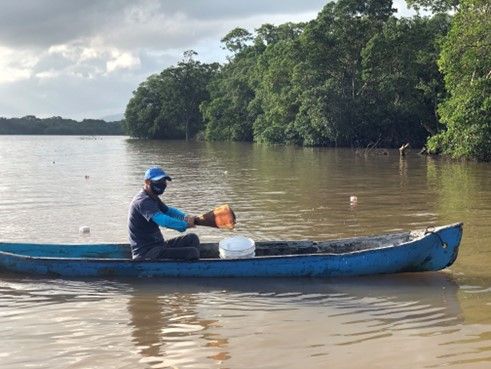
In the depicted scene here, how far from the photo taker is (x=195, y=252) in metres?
8.73

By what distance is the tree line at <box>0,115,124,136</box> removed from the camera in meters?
152

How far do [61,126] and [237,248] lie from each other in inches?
5987

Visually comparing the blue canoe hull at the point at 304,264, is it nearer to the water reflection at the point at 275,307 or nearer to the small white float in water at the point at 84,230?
the water reflection at the point at 275,307

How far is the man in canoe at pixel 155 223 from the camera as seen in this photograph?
8383mm

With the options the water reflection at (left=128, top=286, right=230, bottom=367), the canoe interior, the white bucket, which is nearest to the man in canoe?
the white bucket

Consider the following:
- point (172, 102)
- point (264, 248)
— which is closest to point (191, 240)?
point (264, 248)

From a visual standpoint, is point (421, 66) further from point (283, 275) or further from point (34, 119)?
point (34, 119)

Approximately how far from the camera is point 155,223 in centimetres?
862

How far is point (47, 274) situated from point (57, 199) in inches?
404

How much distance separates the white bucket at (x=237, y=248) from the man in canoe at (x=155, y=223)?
0.42 metres

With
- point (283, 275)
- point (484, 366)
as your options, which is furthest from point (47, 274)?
point (484, 366)

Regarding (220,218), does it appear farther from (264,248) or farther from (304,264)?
(304,264)

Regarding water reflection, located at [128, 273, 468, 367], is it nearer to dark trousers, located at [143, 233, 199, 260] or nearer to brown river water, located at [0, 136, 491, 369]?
brown river water, located at [0, 136, 491, 369]

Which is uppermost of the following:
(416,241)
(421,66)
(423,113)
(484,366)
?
(421,66)
